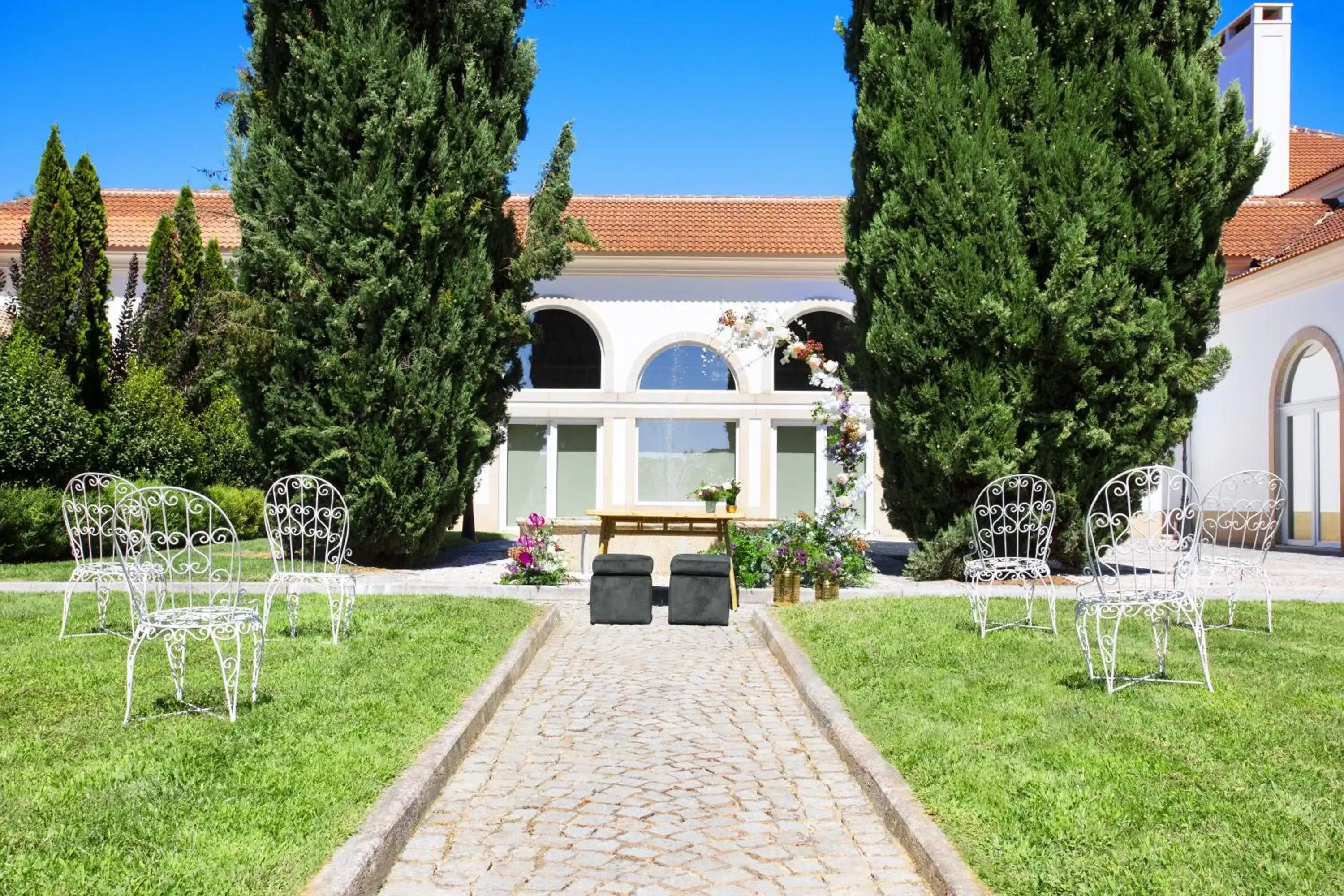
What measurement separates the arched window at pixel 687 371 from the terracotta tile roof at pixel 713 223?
7.07 ft

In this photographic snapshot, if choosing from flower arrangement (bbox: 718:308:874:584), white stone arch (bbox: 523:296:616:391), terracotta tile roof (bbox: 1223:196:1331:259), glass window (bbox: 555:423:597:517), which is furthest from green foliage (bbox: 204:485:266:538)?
terracotta tile roof (bbox: 1223:196:1331:259)

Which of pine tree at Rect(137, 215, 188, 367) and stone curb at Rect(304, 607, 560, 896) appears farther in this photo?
pine tree at Rect(137, 215, 188, 367)

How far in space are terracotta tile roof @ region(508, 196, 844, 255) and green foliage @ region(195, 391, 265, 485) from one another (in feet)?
22.7

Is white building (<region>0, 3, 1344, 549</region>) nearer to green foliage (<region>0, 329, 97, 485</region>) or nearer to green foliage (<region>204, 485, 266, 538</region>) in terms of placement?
green foliage (<region>204, 485, 266, 538</region>)

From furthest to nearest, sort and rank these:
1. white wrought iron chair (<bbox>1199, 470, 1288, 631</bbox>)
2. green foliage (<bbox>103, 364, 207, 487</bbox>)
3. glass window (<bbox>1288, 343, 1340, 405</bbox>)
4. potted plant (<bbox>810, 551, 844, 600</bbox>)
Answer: glass window (<bbox>1288, 343, 1340, 405</bbox>), green foliage (<bbox>103, 364, 207, 487</bbox>), potted plant (<bbox>810, 551, 844, 600</bbox>), white wrought iron chair (<bbox>1199, 470, 1288, 631</bbox>)

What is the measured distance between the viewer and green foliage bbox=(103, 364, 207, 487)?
17.4 meters

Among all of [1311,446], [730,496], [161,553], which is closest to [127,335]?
[730,496]

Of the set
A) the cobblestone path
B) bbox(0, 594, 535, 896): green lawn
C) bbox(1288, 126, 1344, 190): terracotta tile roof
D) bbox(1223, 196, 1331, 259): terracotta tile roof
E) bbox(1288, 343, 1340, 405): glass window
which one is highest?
bbox(1288, 126, 1344, 190): terracotta tile roof

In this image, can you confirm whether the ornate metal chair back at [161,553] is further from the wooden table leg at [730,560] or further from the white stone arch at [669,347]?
the white stone arch at [669,347]

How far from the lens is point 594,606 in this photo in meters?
11.2

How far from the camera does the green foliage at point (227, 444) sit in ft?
67.0

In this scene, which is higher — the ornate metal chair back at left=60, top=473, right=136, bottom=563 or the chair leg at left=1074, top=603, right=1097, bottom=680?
the ornate metal chair back at left=60, top=473, right=136, bottom=563

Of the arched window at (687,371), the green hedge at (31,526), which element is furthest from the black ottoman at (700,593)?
the arched window at (687,371)

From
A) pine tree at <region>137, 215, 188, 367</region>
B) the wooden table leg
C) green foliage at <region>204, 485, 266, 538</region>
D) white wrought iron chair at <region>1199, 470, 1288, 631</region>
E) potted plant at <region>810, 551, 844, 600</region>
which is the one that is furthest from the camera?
pine tree at <region>137, 215, 188, 367</region>
